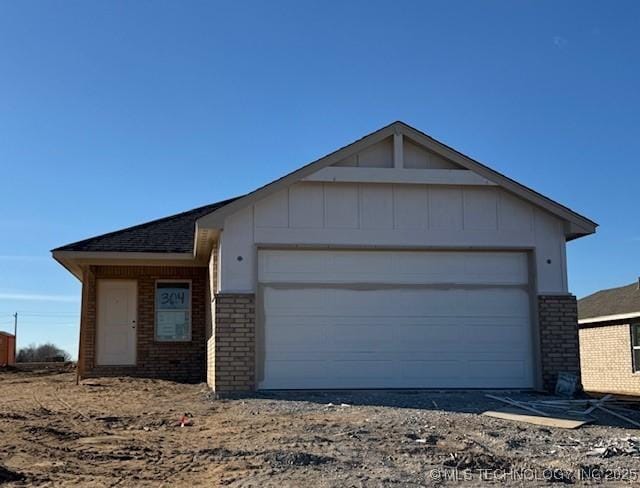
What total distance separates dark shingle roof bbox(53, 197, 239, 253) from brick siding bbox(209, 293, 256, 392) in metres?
3.70

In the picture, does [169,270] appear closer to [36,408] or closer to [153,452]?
[36,408]

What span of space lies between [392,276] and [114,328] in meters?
8.31

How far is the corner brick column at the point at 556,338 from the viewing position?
1341 centimetres

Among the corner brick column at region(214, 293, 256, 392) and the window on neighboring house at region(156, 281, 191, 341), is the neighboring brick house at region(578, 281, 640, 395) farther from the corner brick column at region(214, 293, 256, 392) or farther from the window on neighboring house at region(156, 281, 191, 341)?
the corner brick column at region(214, 293, 256, 392)

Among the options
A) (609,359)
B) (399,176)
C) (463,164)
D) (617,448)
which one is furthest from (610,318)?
(617,448)

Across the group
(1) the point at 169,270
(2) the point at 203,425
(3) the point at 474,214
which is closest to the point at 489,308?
(3) the point at 474,214

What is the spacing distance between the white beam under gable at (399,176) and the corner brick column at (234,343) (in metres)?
2.59

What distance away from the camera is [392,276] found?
13.5 meters

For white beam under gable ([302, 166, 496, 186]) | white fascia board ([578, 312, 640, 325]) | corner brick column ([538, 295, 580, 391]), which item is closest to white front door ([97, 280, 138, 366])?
white beam under gable ([302, 166, 496, 186])

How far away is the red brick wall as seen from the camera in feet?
59.8

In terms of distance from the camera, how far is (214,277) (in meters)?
14.5

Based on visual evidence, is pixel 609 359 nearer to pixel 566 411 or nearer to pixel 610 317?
pixel 610 317

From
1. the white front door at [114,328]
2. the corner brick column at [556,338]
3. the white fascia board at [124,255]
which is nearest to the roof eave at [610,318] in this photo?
the corner brick column at [556,338]

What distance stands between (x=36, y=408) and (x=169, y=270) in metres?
7.28
